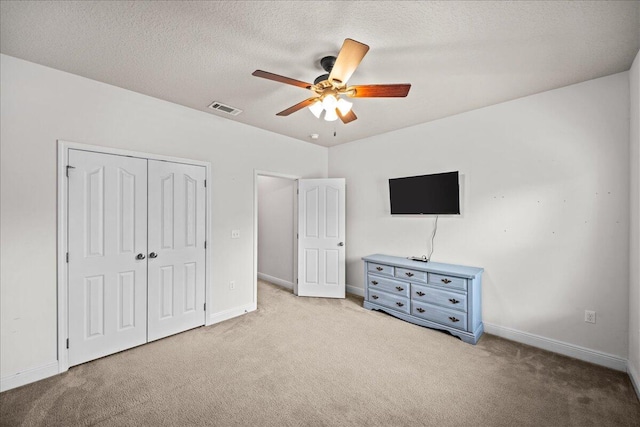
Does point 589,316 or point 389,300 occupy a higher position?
point 589,316

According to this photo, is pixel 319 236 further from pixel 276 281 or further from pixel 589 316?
pixel 589 316

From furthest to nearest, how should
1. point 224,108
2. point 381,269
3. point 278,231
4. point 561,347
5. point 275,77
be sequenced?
point 278,231, point 381,269, point 224,108, point 561,347, point 275,77

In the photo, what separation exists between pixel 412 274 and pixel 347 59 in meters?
2.65

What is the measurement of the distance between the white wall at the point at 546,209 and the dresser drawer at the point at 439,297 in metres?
0.43

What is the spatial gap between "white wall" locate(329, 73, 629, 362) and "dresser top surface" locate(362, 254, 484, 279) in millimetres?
151

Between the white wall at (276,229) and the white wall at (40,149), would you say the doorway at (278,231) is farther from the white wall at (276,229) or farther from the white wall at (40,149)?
the white wall at (40,149)

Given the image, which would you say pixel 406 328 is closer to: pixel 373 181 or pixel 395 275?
pixel 395 275

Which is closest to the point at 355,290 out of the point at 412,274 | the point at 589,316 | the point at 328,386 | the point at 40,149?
the point at 412,274

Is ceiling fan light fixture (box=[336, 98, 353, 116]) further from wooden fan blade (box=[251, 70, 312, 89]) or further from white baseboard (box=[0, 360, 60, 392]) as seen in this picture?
white baseboard (box=[0, 360, 60, 392])

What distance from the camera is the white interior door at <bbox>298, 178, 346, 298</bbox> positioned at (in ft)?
14.8

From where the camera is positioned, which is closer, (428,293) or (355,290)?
(428,293)

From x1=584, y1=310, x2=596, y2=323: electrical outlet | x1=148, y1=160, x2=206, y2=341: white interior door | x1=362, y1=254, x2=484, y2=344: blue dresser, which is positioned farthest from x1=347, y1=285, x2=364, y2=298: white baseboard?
x1=584, y1=310, x2=596, y2=323: electrical outlet

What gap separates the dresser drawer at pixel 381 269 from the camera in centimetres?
369

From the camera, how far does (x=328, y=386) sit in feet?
7.25
